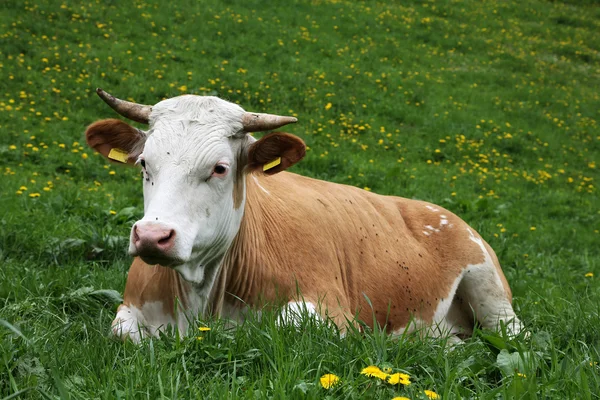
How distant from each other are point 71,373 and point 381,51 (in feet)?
54.6

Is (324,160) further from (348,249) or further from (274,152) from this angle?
(274,152)

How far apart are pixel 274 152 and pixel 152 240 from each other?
111 cm

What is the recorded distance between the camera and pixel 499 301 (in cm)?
559

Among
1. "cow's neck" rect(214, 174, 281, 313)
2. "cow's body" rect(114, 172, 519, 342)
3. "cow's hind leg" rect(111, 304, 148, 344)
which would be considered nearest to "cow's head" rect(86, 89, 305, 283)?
"cow's neck" rect(214, 174, 281, 313)

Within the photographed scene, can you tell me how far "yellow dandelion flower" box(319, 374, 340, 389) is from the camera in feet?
9.16

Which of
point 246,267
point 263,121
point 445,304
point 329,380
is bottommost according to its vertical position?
point 445,304

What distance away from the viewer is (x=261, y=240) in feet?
14.8

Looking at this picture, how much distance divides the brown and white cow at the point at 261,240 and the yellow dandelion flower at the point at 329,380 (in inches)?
32.2

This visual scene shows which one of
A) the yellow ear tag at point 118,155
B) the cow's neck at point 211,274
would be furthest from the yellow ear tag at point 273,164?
the yellow ear tag at point 118,155

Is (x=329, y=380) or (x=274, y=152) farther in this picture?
(x=274, y=152)

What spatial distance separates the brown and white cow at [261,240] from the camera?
148 inches

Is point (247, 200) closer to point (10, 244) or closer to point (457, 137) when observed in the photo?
point (10, 244)

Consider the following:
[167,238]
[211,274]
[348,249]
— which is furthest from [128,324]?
[348,249]

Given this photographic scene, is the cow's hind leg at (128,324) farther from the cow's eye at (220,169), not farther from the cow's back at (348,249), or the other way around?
the cow's eye at (220,169)
